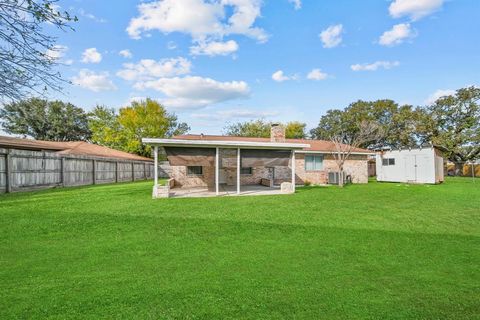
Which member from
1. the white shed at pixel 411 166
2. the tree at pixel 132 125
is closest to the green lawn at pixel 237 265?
the white shed at pixel 411 166

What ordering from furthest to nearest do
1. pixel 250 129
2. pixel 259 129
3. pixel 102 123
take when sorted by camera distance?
1. pixel 250 129
2. pixel 259 129
3. pixel 102 123

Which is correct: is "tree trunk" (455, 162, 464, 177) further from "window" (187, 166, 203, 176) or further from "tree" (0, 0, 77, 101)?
"tree" (0, 0, 77, 101)

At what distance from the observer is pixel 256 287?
329 centimetres

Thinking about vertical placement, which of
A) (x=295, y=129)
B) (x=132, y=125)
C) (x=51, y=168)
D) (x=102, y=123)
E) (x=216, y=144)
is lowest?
(x=51, y=168)

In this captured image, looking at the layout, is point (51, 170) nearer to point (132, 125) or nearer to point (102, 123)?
point (132, 125)

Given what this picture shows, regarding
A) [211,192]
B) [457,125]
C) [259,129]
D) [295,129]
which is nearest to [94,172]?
[211,192]

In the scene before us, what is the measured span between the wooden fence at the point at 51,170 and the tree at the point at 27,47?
32.7 feet

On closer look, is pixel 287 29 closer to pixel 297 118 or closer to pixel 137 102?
pixel 137 102

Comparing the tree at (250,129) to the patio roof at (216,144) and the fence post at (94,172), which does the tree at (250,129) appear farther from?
the patio roof at (216,144)

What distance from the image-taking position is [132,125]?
108ft

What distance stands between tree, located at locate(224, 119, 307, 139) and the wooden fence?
63.6 ft

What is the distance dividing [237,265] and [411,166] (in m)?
20.3

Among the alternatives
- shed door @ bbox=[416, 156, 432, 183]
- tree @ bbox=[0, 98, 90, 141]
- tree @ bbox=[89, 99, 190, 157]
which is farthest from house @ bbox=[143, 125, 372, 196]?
tree @ bbox=[0, 98, 90, 141]

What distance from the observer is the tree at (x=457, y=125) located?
28219mm
